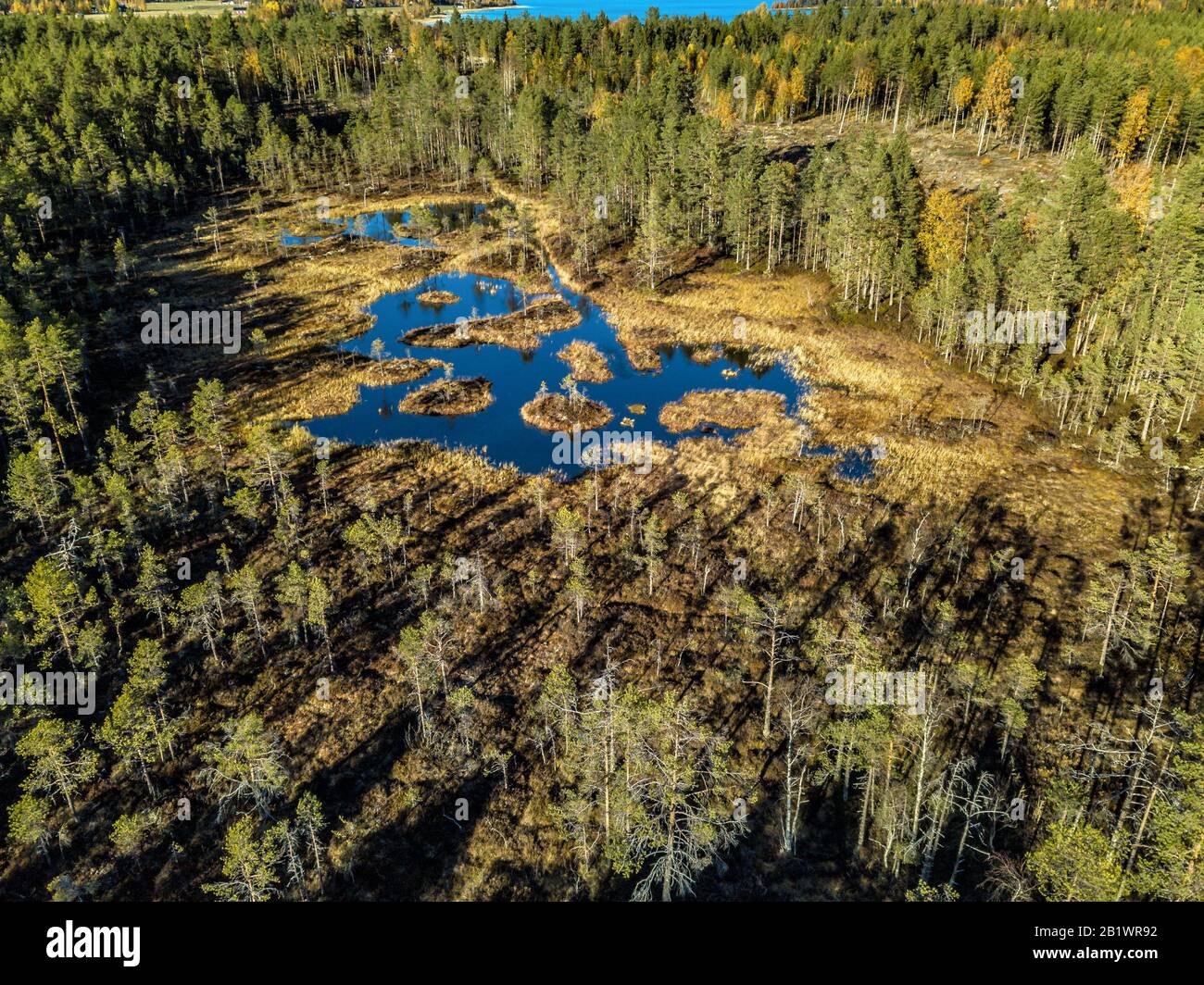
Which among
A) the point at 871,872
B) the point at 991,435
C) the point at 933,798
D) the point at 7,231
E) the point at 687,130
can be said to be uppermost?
the point at 687,130

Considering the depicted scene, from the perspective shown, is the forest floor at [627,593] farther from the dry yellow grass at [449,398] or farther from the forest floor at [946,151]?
the forest floor at [946,151]

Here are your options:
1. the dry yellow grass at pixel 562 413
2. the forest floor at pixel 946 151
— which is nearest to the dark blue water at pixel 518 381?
the dry yellow grass at pixel 562 413

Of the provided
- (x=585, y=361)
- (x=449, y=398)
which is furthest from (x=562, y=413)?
(x=585, y=361)

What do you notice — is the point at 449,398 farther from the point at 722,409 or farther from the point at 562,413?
the point at 722,409

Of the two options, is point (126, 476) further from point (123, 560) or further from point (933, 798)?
point (933, 798)

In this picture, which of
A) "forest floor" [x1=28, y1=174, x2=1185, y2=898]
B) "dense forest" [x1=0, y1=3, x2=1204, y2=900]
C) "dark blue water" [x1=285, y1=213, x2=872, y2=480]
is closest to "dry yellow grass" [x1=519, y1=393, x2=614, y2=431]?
"dark blue water" [x1=285, y1=213, x2=872, y2=480]

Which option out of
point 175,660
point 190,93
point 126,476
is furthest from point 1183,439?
point 190,93
